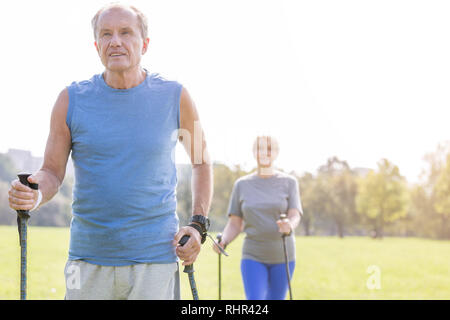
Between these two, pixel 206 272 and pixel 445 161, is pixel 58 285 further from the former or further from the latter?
pixel 445 161

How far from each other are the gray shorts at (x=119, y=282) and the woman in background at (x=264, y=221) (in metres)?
3.12

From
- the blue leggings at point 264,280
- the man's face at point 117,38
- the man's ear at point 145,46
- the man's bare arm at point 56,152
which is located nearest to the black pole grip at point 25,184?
the man's bare arm at point 56,152

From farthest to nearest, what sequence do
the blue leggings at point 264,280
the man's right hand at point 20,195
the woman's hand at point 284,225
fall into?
the blue leggings at point 264,280 → the woman's hand at point 284,225 → the man's right hand at point 20,195

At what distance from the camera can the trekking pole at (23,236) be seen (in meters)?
2.31

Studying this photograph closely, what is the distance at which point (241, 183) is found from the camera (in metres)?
6.05

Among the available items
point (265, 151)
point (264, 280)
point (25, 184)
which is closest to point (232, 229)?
point (264, 280)

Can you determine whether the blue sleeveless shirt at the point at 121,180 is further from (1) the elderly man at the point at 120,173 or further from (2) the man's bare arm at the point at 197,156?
(2) the man's bare arm at the point at 197,156

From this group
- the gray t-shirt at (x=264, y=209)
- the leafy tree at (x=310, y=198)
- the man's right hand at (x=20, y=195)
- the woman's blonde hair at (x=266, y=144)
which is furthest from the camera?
the leafy tree at (x=310, y=198)

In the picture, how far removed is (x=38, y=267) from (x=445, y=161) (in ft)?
142

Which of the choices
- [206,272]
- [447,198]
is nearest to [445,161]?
[447,198]

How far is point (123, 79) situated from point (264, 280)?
11.9 ft

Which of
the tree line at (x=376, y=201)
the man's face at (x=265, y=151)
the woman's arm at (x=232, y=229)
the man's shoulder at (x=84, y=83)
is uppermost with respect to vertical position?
the man's shoulder at (x=84, y=83)

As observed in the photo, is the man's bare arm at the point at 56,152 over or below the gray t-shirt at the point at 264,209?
over

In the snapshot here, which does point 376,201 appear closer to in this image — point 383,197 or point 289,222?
point 383,197
